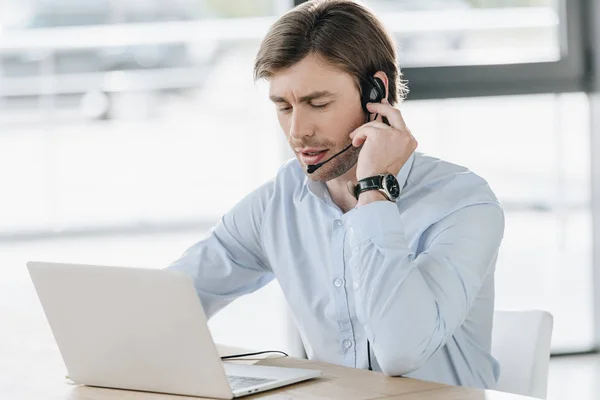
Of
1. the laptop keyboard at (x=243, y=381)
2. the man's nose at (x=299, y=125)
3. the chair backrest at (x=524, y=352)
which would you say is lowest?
the chair backrest at (x=524, y=352)

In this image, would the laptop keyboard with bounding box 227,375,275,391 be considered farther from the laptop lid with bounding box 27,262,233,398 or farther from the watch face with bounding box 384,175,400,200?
the watch face with bounding box 384,175,400,200

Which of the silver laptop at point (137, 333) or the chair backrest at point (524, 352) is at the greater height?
the silver laptop at point (137, 333)

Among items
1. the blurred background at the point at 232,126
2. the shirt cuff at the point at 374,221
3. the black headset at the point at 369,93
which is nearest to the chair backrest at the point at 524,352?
the shirt cuff at the point at 374,221

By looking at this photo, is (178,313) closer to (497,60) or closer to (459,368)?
(459,368)

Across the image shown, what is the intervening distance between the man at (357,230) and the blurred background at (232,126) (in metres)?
1.53

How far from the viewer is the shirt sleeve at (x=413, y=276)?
1.69 m

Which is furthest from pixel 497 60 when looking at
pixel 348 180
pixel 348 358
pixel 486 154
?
pixel 348 358

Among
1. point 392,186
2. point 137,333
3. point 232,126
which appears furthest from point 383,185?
point 232,126

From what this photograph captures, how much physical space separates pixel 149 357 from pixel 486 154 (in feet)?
8.43

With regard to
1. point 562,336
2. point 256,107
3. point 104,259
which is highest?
point 256,107

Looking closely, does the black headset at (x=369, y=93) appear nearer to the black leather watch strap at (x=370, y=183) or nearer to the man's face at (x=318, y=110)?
the man's face at (x=318, y=110)

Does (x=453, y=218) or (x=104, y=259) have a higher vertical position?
(x=453, y=218)

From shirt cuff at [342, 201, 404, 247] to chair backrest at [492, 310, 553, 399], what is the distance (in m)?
0.38

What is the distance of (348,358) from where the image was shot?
1.99m
